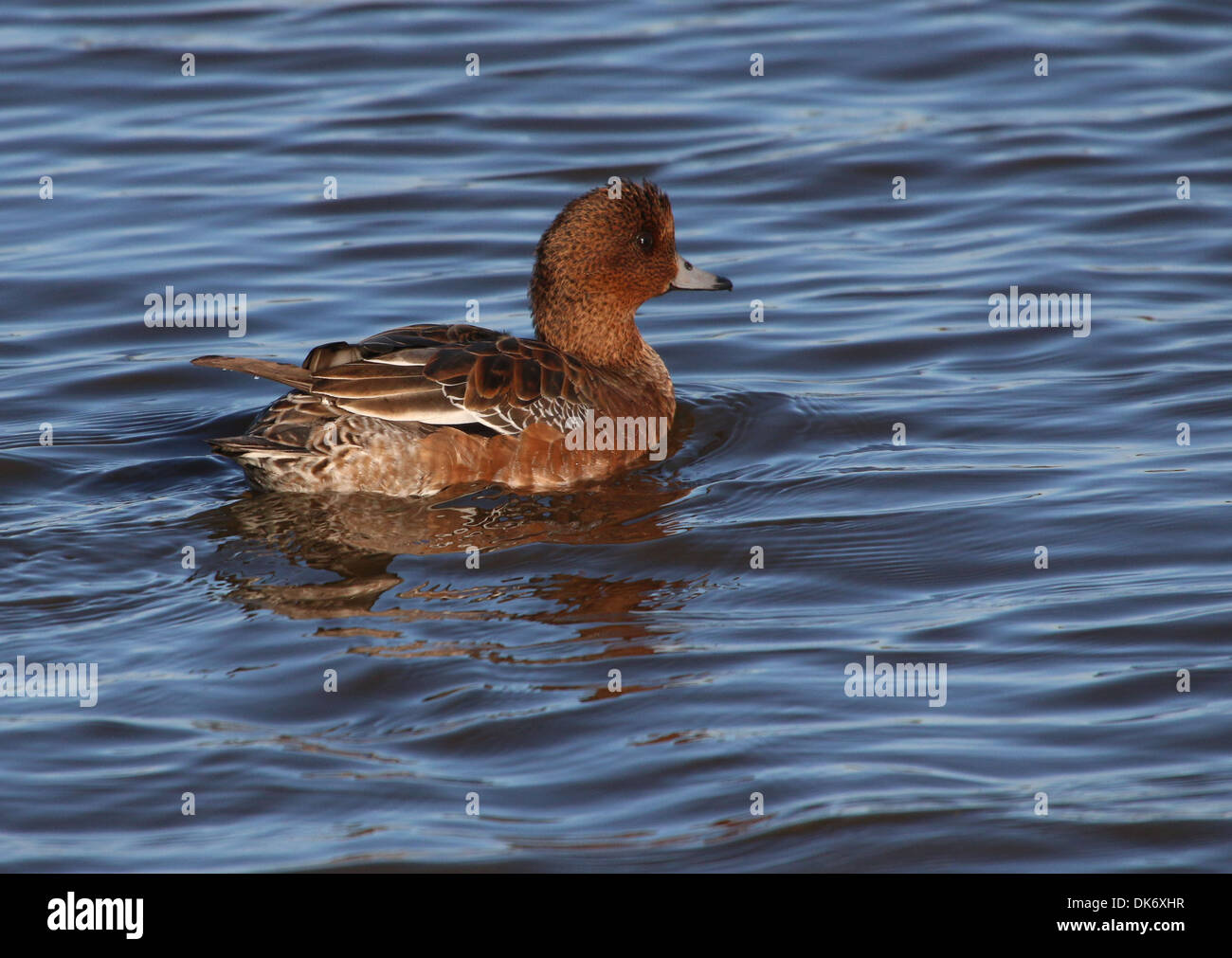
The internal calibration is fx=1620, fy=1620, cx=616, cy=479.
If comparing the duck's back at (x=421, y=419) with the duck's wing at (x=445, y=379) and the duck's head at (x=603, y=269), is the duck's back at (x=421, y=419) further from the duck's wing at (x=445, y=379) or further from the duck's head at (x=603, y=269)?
the duck's head at (x=603, y=269)

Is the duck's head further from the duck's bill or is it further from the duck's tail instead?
the duck's tail

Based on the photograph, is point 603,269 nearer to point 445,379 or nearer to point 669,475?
point 669,475

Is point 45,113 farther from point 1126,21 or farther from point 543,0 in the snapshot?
point 1126,21

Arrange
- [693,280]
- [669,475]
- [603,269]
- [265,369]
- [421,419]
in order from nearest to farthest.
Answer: [265,369] → [421,419] → [669,475] → [603,269] → [693,280]

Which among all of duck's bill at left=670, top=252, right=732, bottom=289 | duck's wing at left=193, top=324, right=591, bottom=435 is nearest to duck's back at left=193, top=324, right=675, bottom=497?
duck's wing at left=193, top=324, right=591, bottom=435

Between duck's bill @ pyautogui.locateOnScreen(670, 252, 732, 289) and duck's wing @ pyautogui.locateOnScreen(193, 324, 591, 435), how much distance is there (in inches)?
38.6

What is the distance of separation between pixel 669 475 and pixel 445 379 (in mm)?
1134

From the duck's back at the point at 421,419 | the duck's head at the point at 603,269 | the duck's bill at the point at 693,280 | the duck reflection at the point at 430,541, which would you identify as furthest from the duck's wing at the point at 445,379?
the duck's bill at the point at 693,280

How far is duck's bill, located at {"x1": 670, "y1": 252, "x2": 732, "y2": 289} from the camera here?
7.78 meters

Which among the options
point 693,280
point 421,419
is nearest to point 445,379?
point 421,419

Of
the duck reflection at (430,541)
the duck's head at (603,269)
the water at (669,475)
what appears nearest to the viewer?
the water at (669,475)

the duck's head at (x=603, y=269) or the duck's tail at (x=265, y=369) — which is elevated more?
the duck's head at (x=603, y=269)

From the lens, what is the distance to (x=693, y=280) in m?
7.82

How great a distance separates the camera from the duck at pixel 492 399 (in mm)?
6645
